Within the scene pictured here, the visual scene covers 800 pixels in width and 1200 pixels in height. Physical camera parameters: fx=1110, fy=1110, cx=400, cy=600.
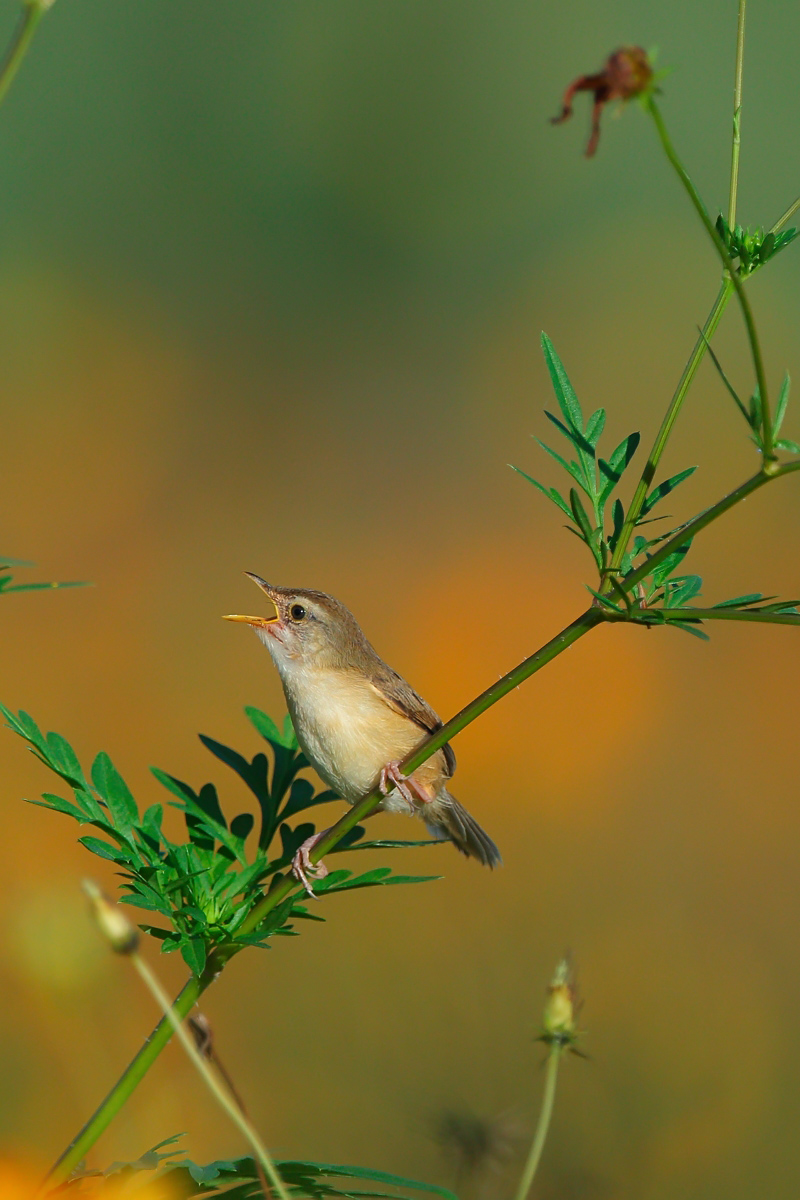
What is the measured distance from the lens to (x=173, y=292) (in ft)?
38.8

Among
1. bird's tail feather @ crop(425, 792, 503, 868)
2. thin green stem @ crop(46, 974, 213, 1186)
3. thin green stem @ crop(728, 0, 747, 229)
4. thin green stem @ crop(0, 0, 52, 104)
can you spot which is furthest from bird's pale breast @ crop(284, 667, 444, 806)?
thin green stem @ crop(0, 0, 52, 104)

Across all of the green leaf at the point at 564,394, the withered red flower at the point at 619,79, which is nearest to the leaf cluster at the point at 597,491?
the green leaf at the point at 564,394

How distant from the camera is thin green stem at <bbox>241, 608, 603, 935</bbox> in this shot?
1542 mm

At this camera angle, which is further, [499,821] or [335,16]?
[335,16]

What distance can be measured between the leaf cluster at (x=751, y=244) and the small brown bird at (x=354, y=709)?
6.23 feet

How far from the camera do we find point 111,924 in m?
1.28

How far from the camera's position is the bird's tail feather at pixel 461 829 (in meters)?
3.95

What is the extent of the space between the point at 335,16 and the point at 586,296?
16.8 feet

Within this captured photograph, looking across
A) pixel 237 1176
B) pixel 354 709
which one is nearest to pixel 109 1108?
pixel 237 1176

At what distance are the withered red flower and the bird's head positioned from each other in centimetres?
279

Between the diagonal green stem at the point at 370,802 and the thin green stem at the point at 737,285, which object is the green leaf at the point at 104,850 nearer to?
the diagonal green stem at the point at 370,802

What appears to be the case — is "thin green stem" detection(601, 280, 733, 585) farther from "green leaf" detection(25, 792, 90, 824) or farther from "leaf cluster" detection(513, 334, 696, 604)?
"green leaf" detection(25, 792, 90, 824)

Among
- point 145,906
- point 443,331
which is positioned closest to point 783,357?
point 443,331

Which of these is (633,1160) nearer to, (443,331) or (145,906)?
(145,906)
